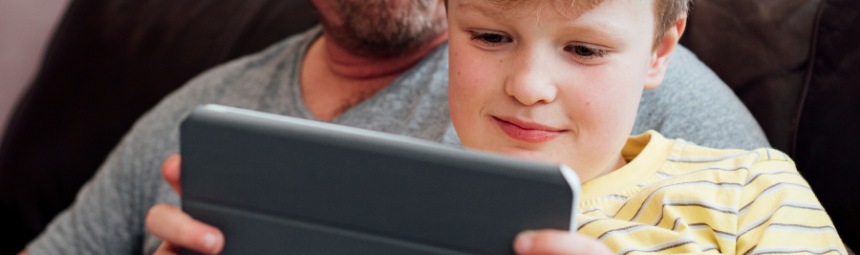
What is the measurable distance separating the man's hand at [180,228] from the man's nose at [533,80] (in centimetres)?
32

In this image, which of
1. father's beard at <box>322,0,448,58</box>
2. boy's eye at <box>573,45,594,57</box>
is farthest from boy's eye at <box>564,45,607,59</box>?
father's beard at <box>322,0,448,58</box>

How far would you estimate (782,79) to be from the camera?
3.43 ft

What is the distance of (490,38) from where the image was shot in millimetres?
688

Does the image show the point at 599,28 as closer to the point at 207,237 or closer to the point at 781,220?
the point at 781,220

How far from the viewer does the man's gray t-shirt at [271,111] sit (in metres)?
0.97

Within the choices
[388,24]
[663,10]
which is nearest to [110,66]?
[388,24]

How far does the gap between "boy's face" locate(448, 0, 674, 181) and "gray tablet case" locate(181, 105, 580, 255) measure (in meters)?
0.20

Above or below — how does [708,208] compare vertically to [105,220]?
above

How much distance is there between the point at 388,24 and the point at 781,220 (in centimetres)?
66

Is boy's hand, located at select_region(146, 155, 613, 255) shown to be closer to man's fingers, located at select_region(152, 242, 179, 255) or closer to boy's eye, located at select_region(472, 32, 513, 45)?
man's fingers, located at select_region(152, 242, 179, 255)

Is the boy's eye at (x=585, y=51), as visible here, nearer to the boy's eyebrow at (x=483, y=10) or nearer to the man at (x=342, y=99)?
the boy's eyebrow at (x=483, y=10)

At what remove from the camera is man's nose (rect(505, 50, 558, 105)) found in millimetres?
631

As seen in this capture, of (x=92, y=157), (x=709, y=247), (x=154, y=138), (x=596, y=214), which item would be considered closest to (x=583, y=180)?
(x=596, y=214)

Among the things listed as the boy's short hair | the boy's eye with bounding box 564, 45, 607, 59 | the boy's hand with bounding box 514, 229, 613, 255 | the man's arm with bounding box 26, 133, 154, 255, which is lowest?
the man's arm with bounding box 26, 133, 154, 255
